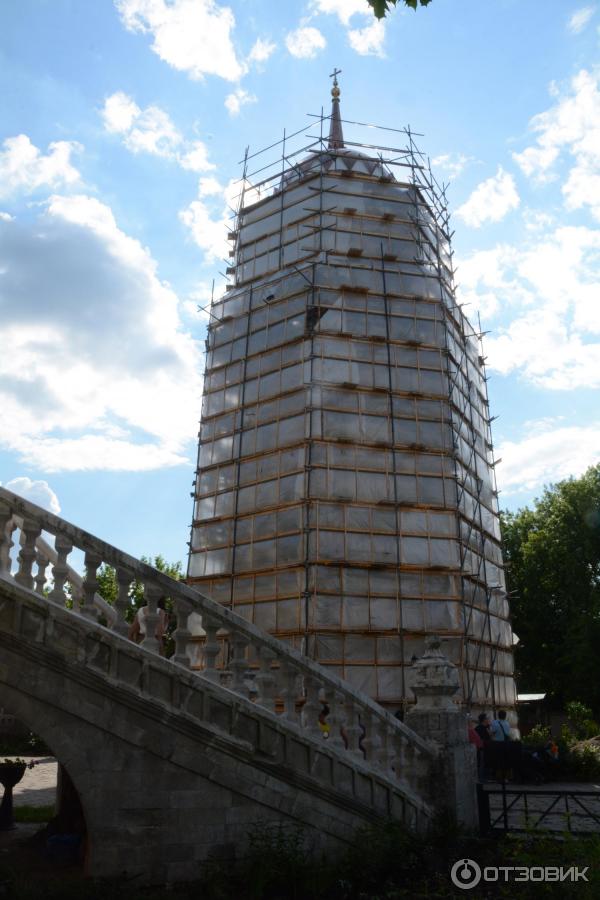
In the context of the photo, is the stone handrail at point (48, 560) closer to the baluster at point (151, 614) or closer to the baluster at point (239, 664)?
the baluster at point (151, 614)

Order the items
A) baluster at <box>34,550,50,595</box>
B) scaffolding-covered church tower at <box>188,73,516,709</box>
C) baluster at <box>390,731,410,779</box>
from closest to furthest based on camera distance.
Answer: baluster at <box>34,550,50,595</box>, baluster at <box>390,731,410,779</box>, scaffolding-covered church tower at <box>188,73,516,709</box>

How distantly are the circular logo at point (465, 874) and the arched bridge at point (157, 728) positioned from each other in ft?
3.32

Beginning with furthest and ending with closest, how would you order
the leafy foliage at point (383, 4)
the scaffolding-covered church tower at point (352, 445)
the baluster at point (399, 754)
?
the scaffolding-covered church tower at point (352, 445)
the baluster at point (399, 754)
the leafy foliage at point (383, 4)

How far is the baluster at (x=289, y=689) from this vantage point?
7.74 metres

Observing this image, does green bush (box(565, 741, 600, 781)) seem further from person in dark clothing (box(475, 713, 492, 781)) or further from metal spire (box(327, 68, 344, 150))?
metal spire (box(327, 68, 344, 150))

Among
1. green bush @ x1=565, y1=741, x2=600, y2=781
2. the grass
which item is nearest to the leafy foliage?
the grass

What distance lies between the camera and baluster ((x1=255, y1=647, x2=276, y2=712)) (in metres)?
7.71

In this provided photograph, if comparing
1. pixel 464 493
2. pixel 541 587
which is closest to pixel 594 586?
pixel 541 587

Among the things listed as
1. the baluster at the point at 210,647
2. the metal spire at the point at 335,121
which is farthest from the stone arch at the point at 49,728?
the metal spire at the point at 335,121

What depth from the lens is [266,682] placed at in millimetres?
7750

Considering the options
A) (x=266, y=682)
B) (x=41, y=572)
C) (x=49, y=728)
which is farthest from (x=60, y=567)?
(x=266, y=682)

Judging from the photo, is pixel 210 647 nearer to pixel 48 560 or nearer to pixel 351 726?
pixel 351 726

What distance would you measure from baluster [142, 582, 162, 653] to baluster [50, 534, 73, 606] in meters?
0.80

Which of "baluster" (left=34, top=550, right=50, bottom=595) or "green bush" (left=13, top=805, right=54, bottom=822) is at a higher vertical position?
"baluster" (left=34, top=550, right=50, bottom=595)
